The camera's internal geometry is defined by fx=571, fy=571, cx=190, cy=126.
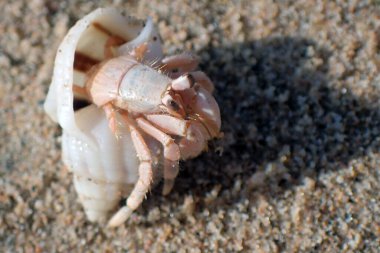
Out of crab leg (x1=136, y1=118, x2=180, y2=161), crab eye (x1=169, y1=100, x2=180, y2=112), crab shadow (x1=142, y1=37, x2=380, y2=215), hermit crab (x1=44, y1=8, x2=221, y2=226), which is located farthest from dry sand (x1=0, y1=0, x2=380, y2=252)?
crab eye (x1=169, y1=100, x2=180, y2=112)

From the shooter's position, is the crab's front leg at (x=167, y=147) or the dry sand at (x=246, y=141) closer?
the crab's front leg at (x=167, y=147)

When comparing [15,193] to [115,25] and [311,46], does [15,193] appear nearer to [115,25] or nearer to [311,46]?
[115,25]

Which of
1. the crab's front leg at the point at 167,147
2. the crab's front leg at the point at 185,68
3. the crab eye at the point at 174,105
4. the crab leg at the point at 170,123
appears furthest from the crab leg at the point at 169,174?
the crab's front leg at the point at 185,68

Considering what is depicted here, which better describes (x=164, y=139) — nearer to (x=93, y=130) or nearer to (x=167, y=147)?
(x=167, y=147)

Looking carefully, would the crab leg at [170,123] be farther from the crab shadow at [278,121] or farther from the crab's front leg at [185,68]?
the crab shadow at [278,121]

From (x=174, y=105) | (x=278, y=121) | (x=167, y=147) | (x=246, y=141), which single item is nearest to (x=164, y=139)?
(x=167, y=147)

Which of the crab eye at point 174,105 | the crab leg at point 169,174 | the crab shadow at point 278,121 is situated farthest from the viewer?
the crab shadow at point 278,121

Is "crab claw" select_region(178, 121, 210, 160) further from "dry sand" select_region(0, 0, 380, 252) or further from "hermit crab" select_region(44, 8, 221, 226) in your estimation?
"dry sand" select_region(0, 0, 380, 252)
